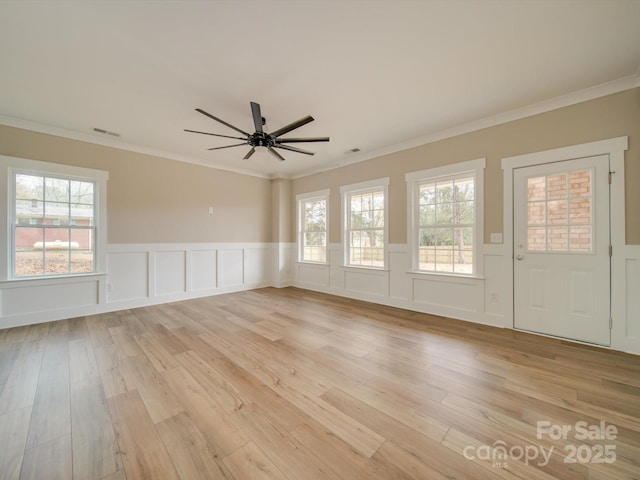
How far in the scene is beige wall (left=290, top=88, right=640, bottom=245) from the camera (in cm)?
257

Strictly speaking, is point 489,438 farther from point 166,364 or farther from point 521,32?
point 521,32

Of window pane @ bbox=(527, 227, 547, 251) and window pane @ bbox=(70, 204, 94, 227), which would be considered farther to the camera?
window pane @ bbox=(70, 204, 94, 227)

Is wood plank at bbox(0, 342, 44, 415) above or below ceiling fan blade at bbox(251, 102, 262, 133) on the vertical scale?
below

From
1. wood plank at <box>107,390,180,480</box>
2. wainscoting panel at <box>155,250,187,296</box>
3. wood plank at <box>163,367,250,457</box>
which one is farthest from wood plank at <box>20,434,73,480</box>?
wainscoting panel at <box>155,250,187,296</box>

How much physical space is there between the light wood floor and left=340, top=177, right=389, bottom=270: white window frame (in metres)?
1.72

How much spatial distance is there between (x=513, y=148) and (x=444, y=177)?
87 cm

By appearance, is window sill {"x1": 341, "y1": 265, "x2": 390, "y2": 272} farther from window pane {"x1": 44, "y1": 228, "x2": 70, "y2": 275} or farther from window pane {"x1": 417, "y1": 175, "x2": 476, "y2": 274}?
window pane {"x1": 44, "y1": 228, "x2": 70, "y2": 275}

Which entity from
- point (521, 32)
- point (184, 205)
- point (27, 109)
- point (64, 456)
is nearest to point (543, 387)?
point (521, 32)

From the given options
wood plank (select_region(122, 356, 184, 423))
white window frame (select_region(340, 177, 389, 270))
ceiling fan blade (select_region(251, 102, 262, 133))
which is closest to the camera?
wood plank (select_region(122, 356, 184, 423))

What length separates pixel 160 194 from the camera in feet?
15.1

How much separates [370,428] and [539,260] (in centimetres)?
293

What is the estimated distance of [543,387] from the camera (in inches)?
77.5

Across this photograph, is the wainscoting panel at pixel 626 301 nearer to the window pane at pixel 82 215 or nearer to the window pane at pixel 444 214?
the window pane at pixel 444 214

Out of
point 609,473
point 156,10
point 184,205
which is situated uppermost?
point 156,10
